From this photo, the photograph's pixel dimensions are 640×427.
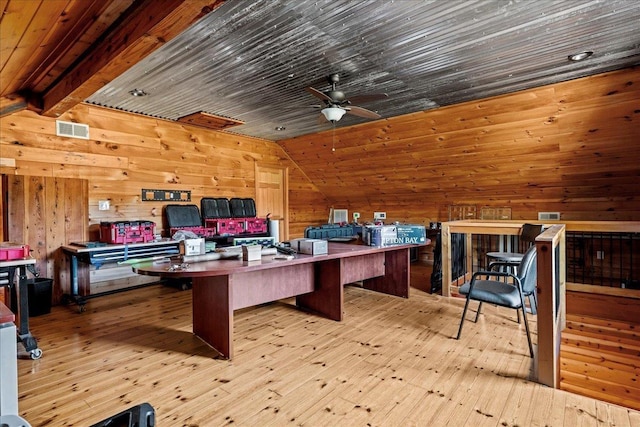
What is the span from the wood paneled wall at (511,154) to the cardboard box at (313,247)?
282 cm

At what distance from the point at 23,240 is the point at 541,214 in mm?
6913

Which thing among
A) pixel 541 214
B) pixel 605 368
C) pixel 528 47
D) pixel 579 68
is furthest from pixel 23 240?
pixel 541 214

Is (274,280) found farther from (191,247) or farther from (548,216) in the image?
(548,216)

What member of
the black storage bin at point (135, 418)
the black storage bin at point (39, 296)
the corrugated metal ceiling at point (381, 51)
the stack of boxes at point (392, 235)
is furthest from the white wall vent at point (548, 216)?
the black storage bin at point (39, 296)

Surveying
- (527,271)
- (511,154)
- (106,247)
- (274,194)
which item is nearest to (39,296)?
(106,247)

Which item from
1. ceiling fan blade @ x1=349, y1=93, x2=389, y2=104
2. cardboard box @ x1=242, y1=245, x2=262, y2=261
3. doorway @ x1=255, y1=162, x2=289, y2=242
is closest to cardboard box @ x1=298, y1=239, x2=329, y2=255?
cardboard box @ x1=242, y1=245, x2=262, y2=261

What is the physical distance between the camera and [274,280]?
3.19m

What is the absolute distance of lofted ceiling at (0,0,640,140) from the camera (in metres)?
2.32

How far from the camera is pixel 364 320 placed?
3.48 m

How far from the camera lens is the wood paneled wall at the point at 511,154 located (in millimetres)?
3900

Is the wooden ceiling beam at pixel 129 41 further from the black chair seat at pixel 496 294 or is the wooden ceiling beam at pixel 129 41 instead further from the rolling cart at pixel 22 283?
the black chair seat at pixel 496 294

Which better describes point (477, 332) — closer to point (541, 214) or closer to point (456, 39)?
point (456, 39)

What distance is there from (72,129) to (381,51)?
390 centimetres

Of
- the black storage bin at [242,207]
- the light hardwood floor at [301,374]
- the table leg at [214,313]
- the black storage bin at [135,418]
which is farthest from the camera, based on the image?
the black storage bin at [242,207]
